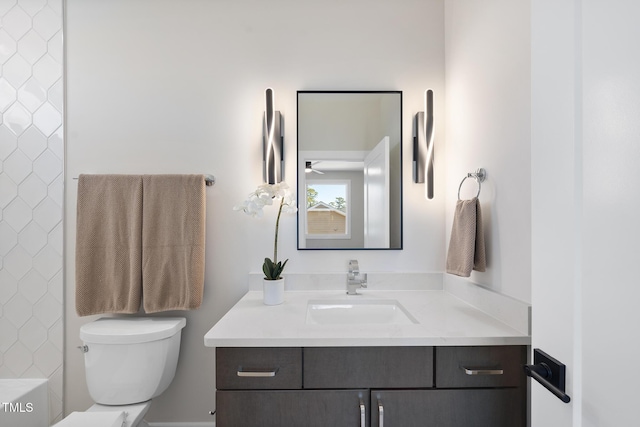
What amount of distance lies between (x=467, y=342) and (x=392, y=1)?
→ 1.72m

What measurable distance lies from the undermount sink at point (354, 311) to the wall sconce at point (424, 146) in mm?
623

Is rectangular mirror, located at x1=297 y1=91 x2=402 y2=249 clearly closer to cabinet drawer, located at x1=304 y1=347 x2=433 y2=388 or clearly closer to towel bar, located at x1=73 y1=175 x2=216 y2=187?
towel bar, located at x1=73 y1=175 x2=216 y2=187

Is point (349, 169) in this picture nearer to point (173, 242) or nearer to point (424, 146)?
point (424, 146)

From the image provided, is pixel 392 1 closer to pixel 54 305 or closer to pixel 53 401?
pixel 54 305

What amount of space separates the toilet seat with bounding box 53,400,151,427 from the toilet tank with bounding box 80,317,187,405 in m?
0.03

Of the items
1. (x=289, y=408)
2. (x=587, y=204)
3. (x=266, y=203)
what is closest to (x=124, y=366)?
Answer: (x=289, y=408)

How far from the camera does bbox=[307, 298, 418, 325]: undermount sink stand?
1487mm

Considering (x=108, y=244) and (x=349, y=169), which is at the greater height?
(x=349, y=169)

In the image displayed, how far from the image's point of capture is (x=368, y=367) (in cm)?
109

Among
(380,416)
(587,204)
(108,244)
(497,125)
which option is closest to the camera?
(587,204)

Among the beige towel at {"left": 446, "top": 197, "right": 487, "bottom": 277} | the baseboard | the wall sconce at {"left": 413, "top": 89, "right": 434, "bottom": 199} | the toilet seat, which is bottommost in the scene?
the baseboard

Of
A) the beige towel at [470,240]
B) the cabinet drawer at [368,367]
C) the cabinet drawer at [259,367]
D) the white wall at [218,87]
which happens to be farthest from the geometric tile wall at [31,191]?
the beige towel at [470,240]

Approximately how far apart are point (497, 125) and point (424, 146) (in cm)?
45

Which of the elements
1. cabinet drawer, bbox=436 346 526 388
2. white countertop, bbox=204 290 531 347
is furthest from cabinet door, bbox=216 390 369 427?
cabinet drawer, bbox=436 346 526 388
